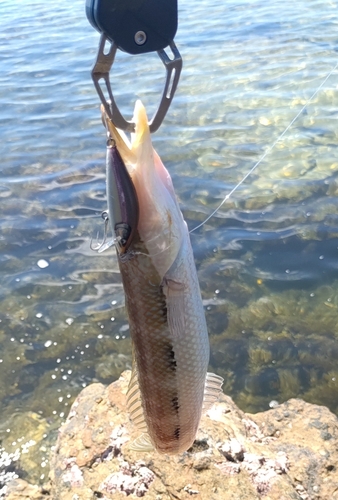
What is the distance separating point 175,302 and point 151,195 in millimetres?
615

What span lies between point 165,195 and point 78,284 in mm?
5158

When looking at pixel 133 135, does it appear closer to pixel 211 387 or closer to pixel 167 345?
pixel 167 345

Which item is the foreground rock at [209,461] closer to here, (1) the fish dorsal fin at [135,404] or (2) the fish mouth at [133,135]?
(1) the fish dorsal fin at [135,404]

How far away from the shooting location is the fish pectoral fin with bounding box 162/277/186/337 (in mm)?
2480

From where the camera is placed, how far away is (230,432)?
12.9 ft

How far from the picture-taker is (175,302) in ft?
8.24

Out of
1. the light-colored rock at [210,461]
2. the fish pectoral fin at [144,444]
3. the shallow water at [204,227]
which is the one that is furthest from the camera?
the shallow water at [204,227]

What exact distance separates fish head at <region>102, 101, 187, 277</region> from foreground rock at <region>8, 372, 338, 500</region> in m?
1.91

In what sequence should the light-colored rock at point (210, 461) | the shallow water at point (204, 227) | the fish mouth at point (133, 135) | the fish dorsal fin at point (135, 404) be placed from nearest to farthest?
the fish mouth at point (133, 135), the fish dorsal fin at point (135, 404), the light-colored rock at point (210, 461), the shallow water at point (204, 227)

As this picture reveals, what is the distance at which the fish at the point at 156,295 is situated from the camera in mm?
2092

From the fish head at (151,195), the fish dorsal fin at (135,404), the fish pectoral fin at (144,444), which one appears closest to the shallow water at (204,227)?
the fish pectoral fin at (144,444)

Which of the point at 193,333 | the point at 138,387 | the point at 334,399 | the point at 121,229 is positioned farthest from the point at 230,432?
the point at 121,229

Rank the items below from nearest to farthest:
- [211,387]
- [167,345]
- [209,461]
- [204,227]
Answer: [167,345]
[211,387]
[209,461]
[204,227]

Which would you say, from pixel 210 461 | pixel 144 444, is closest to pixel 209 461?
pixel 210 461
